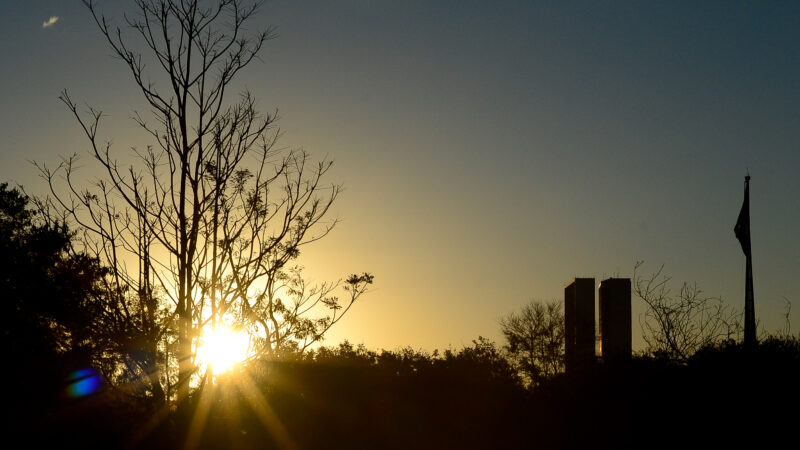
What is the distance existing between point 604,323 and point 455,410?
4807 mm

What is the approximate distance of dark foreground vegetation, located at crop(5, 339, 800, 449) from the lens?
1321 cm

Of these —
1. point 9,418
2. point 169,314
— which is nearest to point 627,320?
point 169,314

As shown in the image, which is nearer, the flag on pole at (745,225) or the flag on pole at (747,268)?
the flag on pole at (747,268)

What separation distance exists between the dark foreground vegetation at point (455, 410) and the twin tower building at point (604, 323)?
0.79 metres

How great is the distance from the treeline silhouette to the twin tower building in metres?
0.64

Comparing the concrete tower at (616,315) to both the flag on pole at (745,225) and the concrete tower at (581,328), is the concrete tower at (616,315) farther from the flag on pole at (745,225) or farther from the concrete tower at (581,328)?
the flag on pole at (745,225)

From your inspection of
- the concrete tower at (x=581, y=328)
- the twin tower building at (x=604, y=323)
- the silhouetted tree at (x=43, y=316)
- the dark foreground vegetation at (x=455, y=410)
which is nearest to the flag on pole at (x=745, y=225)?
the twin tower building at (x=604, y=323)

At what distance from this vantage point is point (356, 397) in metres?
22.0

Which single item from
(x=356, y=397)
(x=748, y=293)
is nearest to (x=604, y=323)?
(x=748, y=293)

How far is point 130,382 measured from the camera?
17.4 meters

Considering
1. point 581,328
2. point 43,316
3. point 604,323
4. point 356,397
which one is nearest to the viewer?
point 604,323

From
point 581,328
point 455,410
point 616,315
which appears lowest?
point 455,410

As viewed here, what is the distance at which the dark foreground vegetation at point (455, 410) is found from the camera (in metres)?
13.2

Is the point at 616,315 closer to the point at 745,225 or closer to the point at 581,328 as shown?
the point at 581,328
